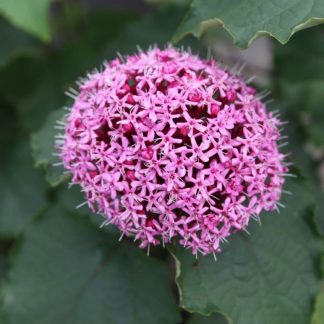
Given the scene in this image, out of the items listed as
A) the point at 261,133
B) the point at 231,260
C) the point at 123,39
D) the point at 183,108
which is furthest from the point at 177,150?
the point at 123,39

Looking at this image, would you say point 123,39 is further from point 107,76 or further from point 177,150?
point 177,150

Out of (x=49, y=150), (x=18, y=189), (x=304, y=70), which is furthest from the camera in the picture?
(x=18, y=189)

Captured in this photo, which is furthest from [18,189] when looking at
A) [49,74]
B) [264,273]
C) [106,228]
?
[264,273]

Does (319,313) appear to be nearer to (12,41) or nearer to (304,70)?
(304,70)

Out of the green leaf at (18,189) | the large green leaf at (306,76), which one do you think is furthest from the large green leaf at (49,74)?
the large green leaf at (306,76)

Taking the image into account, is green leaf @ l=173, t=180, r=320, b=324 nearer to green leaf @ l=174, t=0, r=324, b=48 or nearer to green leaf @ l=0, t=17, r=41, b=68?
green leaf @ l=174, t=0, r=324, b=48

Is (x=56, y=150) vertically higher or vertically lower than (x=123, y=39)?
lower
